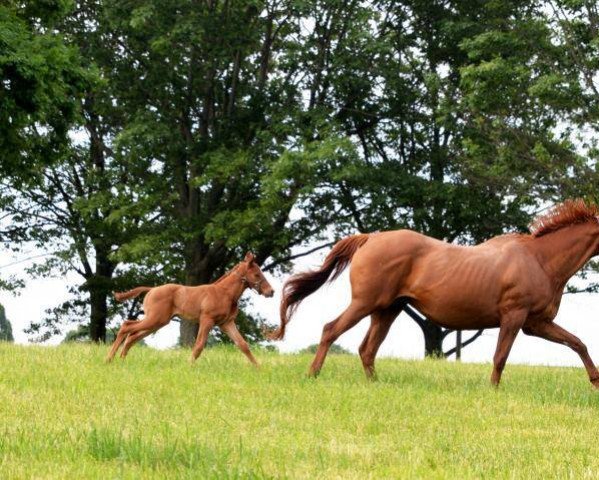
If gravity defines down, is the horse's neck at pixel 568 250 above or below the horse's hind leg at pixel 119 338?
above

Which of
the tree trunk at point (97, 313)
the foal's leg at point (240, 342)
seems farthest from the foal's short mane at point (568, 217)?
the tree trunk at point (97, 313)

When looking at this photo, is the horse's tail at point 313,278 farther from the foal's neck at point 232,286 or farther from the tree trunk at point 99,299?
the tree trunk at point 99,299

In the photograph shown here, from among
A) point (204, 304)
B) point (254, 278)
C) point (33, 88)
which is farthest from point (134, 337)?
point (33, 88)

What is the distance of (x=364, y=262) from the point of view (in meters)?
13.2

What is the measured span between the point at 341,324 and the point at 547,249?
2.87 meters

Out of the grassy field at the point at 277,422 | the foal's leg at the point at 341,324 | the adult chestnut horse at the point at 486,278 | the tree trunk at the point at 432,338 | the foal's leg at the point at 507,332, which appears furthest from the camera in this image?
the tree trunk at the point at 432,338

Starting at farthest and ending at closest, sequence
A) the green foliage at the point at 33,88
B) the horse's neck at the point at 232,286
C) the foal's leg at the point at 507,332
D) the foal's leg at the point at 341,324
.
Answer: the green foliage at the point at 33,88 < the horse's neck at the point at 232,286 < the foal's leg at the point at 341,324 < the foal's leg at the point at 507,332

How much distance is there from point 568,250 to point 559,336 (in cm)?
112

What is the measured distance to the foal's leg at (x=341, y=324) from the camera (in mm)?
13180

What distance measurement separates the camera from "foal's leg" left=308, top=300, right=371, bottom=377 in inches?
519

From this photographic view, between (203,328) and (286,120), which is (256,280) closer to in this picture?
(203,328)

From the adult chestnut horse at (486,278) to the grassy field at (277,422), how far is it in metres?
0.80

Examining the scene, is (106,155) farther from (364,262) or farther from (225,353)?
(364,262)

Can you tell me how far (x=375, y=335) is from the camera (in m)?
13.6
